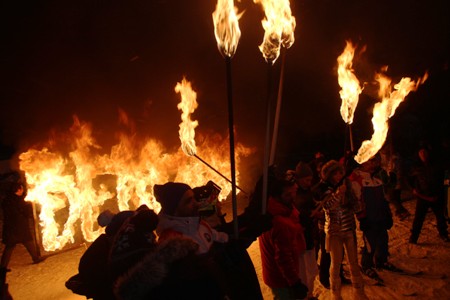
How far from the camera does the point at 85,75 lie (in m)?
23.8

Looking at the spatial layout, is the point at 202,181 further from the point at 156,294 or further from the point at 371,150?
the point at 156,294

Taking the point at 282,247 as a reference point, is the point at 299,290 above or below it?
below

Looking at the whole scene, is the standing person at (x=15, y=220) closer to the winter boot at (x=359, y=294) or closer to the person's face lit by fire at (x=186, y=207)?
the person's face lit by fire at (x=186, y=207)

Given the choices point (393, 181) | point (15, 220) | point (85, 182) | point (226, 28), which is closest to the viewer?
point (226, 28)

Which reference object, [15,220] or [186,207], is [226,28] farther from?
[15,220]

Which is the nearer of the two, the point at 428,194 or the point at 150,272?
the point at 150,272

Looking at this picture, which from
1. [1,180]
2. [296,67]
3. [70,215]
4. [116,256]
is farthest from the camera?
[296,67]

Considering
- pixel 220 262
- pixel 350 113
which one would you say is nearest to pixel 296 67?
pixel 350 113

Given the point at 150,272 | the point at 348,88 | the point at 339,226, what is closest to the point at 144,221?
the point at 150,272

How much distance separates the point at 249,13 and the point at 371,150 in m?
21.2

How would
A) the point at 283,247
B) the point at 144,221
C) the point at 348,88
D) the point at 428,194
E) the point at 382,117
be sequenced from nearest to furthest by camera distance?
1. the point at 144,221
2. the point at 283,247
3. the point at 382,117
4. the point at 348,88
5. the point at 428,194

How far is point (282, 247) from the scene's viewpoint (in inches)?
141

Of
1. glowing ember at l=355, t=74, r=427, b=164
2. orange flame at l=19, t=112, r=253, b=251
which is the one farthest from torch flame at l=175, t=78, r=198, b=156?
glowing ember at l=355, t=74, r=427, b=164

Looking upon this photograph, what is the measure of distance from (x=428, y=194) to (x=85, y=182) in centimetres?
769
